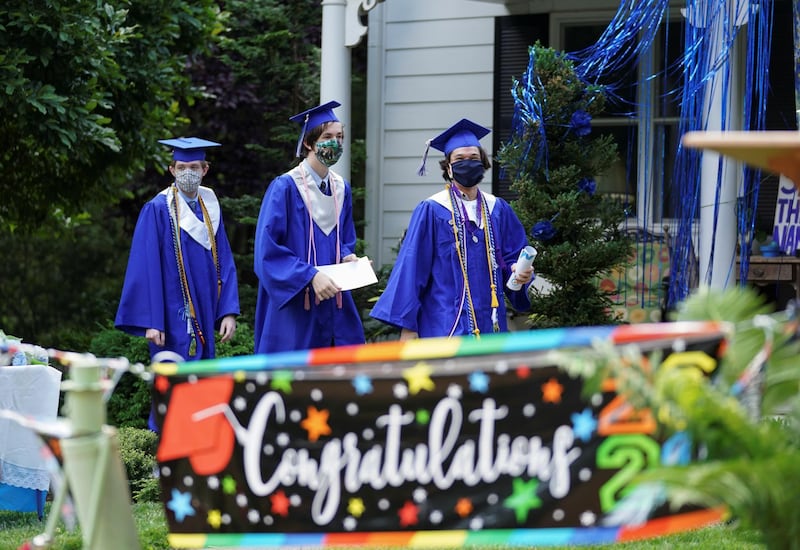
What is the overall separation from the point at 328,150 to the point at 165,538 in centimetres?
236

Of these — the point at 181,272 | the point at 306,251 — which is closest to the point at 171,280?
the point at 181,272

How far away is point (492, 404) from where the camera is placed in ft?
9.71

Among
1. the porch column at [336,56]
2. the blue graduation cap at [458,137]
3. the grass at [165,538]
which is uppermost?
the porch column at [336,56]

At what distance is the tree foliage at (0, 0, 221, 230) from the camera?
28.2ft

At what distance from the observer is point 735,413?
8.39 ft

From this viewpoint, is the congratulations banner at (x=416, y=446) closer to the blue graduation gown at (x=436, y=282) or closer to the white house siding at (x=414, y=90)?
the blue graduation gown at (x=436, y=282)

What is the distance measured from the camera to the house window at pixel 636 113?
9133mm

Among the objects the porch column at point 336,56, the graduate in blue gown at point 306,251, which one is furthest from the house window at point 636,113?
the graduate in blue gown at point 306,251

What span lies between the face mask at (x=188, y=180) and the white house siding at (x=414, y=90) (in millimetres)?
3317

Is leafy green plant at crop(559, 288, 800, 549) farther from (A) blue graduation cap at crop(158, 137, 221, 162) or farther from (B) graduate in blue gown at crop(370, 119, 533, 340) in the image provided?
(A) blue graduation cap at crop(158, 137, 221, 162)

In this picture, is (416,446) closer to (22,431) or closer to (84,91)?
(22,431)

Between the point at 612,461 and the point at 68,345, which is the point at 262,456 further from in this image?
the point at 68,345

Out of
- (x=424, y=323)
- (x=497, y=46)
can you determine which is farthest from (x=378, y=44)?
Result: (x=424, y=323)

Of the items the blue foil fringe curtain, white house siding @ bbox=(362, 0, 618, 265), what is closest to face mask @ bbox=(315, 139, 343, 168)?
the blue foil fringe curtain
